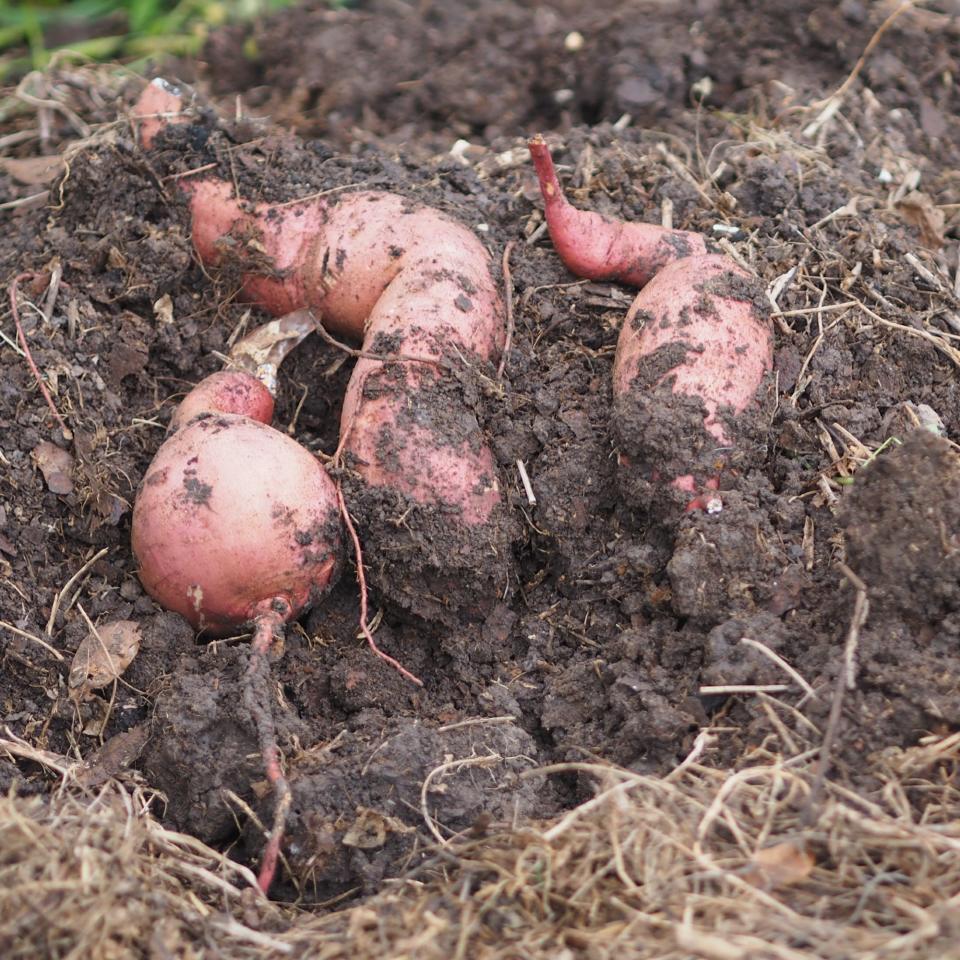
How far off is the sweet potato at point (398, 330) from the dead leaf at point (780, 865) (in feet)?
3.04

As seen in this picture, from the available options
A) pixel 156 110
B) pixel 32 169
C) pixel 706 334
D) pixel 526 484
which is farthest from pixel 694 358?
pixel 32 169

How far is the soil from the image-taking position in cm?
217

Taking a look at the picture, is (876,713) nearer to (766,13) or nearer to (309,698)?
(309,698)

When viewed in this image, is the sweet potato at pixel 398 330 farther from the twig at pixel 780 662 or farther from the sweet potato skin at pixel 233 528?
the twig at pixel 780 662

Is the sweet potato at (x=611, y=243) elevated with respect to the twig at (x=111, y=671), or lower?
elevated

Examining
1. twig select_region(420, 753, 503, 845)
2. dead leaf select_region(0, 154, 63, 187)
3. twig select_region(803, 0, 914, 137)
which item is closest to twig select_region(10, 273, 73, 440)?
dead leaf select_region(0, 154, 63, 187)

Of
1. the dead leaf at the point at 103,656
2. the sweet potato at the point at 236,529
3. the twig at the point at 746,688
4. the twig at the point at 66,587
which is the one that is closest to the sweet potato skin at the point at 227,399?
the sweet potato at the point at 236,529

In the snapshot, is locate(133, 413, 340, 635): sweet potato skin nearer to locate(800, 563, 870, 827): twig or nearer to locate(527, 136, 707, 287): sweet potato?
locate(527, 136, 707, 287): sweet potato

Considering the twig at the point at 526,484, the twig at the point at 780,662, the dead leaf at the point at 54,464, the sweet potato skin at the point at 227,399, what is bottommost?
the twig at the point at 526,484

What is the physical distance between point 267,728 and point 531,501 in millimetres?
798

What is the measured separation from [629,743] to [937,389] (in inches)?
47.0

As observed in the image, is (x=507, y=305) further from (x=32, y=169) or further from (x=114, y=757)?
(x=32, y=169)

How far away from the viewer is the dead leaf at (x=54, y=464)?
267cm

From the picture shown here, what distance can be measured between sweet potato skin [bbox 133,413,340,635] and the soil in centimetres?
10
